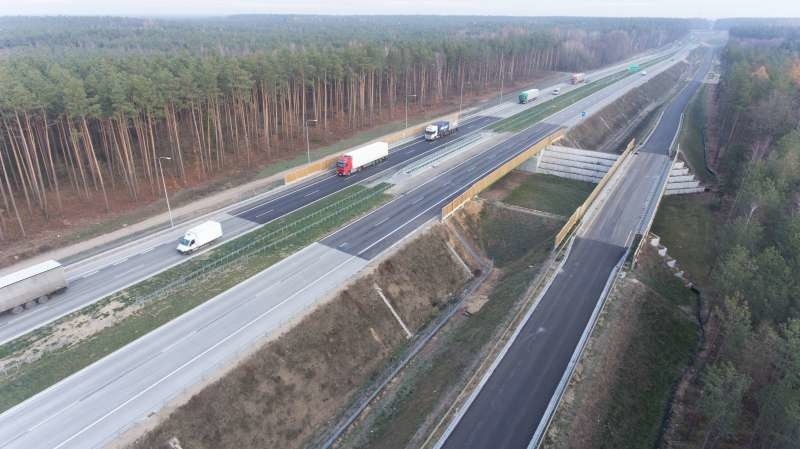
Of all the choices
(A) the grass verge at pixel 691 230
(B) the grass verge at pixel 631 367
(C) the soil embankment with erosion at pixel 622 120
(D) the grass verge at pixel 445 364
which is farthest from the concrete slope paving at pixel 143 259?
(C) the soil embankment with erosion at pixel 622 120

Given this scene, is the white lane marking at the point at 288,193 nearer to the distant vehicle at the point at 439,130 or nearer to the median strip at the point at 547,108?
the distant vehicle at the point at 439,130

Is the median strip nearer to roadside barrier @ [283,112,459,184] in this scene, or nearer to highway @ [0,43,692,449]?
roadside barrier @ [283,112,459,184]

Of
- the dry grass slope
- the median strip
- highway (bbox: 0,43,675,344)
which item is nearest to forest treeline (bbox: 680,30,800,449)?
the dry grass slope

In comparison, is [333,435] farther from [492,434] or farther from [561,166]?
[561,166]

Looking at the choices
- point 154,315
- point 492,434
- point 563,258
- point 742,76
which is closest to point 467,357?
point 492,434

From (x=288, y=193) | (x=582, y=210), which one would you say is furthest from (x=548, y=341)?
(x=288, y=193)
